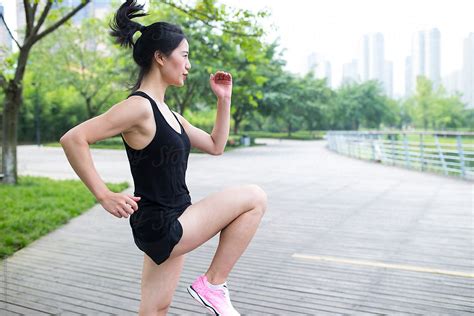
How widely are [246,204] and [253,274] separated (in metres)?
2.21

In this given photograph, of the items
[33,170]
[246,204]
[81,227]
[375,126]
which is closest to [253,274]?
[246,204]

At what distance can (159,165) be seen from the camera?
78.1 inches

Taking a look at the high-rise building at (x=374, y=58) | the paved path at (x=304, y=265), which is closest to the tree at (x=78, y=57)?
the paved path at (x=304, y=265)

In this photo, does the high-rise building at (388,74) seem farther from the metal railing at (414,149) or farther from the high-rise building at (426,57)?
the metal railing at (414,149)

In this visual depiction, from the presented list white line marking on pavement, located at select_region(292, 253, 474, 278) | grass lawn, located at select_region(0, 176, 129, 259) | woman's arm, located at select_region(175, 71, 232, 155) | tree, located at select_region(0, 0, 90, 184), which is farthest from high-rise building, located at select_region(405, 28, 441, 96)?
woman's arm, located at select_region(175, 71, 232, 155)

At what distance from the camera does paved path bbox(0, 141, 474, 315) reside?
3.45m

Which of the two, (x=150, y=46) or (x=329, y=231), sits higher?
(x=150, y=46)

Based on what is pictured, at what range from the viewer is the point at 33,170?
14.6 meters

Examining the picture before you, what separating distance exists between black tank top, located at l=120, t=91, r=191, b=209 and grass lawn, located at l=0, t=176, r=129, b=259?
3437 millimetres

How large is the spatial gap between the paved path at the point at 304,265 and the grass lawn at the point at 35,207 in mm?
187

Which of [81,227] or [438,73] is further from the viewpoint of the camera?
[438,73]

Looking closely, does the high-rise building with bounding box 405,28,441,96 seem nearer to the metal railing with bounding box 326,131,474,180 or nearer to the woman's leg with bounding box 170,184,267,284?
the metal railing with bounding box 326,131,474,180

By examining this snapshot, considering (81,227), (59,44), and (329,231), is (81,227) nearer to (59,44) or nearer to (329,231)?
(329,231)

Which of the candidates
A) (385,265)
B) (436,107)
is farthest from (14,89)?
(436,107)
